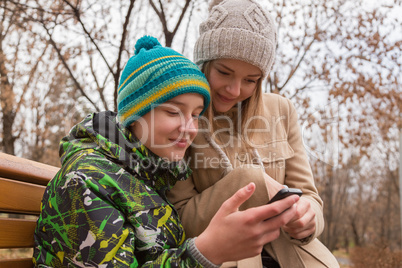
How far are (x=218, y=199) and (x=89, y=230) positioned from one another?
66 cm

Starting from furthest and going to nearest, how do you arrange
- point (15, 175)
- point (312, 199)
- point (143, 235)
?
point (312, 199)
point (15, 175)
point (143, 235)

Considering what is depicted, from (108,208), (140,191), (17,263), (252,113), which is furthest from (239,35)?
(17,263)

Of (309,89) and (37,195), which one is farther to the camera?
(309,89)

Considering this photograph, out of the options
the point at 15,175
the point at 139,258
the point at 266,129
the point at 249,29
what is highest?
the point at 249,29

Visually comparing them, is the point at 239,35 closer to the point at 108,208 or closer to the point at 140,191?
the point at 140,191

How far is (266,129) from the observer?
2229 mm

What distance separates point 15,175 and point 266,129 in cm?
130

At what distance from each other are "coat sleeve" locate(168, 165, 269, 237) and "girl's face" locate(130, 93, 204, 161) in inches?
9.8

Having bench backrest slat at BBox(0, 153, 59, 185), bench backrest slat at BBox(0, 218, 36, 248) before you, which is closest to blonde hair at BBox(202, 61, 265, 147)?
bench backrest slat at BBox(0, 153, 59, 185)

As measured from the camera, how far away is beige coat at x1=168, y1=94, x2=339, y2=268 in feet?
5.76

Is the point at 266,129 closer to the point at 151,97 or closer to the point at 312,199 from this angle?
the point at 312,199

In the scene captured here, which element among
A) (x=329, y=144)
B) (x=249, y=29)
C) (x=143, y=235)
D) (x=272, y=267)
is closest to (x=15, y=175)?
(x=143, y=235)

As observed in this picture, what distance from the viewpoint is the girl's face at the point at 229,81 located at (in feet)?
6.61

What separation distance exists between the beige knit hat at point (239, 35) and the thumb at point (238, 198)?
986mm
